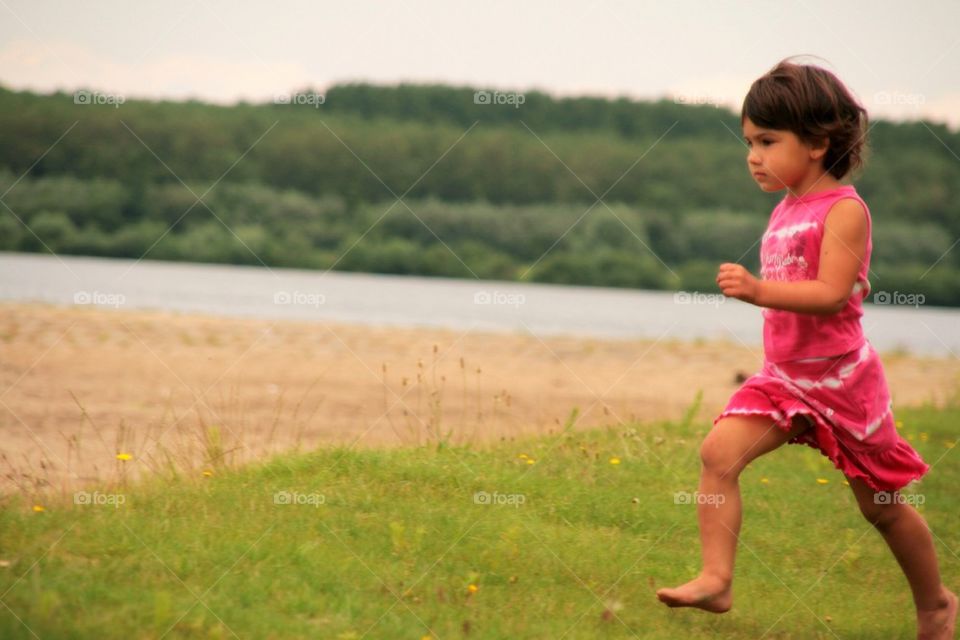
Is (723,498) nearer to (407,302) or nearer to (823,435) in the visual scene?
(823,435)

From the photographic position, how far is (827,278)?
3.87 m

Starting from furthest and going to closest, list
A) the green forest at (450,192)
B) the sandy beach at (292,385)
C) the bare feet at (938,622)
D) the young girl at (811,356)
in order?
the green forest at (450,192), the sandy beach at (292,385), the bare feet at (938,622), the young girl at (811,356)

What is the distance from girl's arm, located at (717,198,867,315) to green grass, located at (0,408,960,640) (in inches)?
52.9

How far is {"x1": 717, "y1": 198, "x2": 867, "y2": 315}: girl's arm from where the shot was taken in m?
3.70

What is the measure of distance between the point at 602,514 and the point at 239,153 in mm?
44311

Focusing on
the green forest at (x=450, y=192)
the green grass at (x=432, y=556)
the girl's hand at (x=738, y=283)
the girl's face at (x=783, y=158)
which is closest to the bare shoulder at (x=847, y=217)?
the girl's face at (x=783, y=158)

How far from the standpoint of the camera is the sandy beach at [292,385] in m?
7.61

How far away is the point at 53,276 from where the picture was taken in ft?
104

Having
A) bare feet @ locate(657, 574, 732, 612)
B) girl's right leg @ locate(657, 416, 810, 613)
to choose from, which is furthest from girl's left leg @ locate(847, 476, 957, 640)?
bare feet @ locate(657, 574, 732, 612)

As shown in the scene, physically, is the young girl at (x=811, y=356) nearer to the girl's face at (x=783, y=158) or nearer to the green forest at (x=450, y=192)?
the girl's face at (x=783, y=158)

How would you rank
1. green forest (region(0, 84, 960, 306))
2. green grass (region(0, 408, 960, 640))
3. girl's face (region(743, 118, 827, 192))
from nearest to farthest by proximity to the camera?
1. green grass (region(0, 408, 960, 640))
2. girl's face (region(743, 118, 827, 192))
3. green forest (region(0, 84, 960, 306))

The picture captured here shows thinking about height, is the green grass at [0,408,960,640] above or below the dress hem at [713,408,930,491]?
below

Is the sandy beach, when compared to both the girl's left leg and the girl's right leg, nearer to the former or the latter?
the girl's right leg

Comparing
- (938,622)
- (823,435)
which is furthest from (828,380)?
(938,622)
